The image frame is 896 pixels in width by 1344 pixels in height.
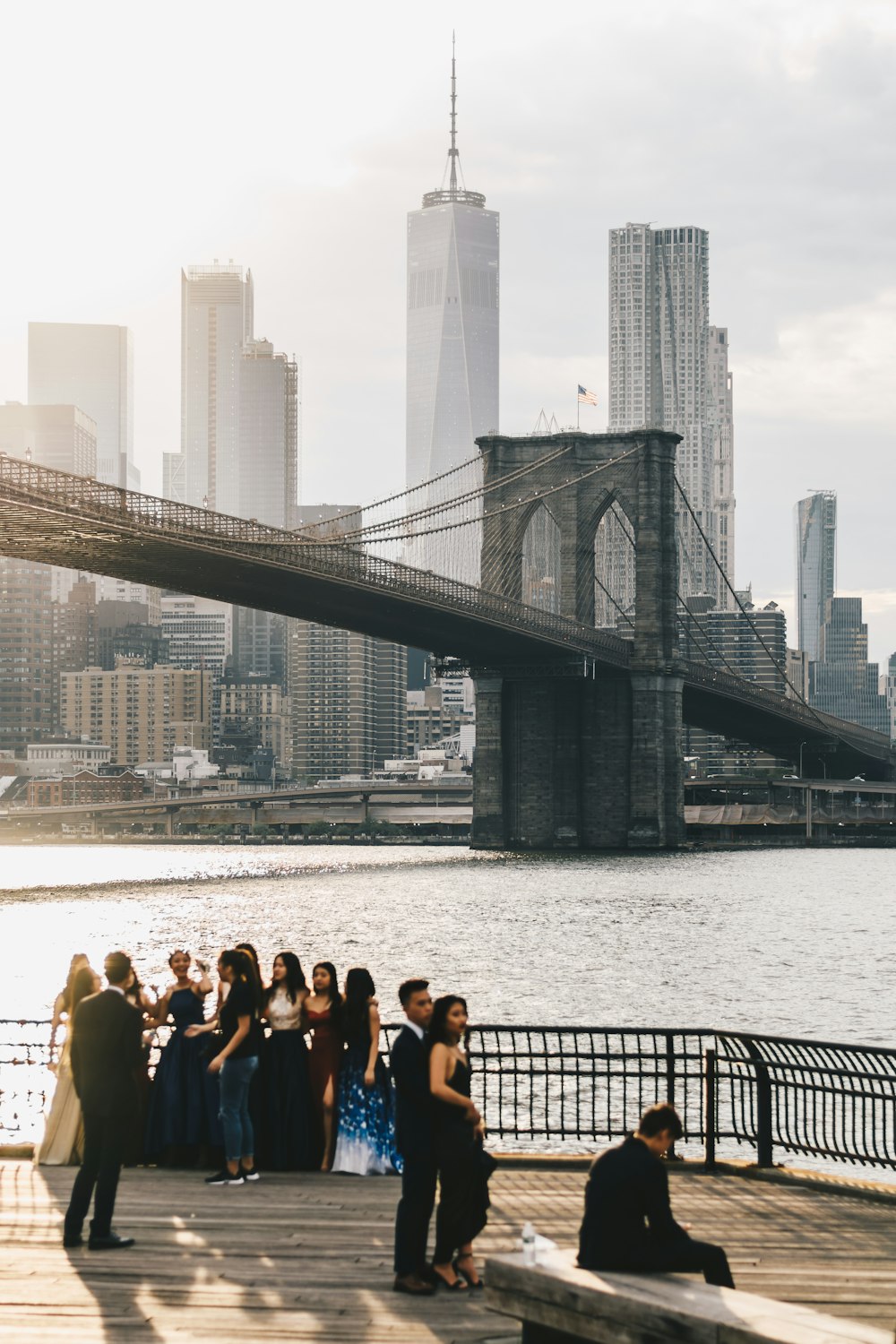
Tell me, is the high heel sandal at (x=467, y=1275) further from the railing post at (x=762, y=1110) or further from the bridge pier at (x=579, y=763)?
the bridge pier at (x=579, y=763)

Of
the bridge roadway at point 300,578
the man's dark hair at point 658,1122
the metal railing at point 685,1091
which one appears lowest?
the metal railing at point 685,1091

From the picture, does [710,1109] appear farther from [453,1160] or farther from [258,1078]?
[453,1160]

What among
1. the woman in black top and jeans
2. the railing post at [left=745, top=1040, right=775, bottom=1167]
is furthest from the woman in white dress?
the railing post at [left=745, top=1040, right=775, bottom=1167]

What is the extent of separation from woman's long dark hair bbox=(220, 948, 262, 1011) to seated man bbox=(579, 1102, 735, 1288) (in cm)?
386

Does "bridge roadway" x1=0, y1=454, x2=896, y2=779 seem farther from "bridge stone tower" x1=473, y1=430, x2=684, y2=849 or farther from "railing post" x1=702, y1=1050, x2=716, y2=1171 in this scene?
"railing post" x1=702, y1=1050, x2=716, y2=1171

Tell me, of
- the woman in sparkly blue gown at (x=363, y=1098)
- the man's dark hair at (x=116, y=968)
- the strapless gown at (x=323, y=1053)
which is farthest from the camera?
the strapless gown at (x=323, y=1053)

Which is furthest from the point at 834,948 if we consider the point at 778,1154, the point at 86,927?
the point at 778,1154

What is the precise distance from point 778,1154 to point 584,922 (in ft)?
115

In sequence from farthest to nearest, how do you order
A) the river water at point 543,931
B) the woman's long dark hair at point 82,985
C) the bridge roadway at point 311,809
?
1. the bridge roadway at point 311,809
2. the river water at point 543,931
3. the woman's long dark hair at point 82,985

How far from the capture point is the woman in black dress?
31.1 ft

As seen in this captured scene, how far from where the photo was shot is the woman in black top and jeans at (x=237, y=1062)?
1173 centimetres

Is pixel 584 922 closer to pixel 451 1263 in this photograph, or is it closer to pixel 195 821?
pixel 451 1263

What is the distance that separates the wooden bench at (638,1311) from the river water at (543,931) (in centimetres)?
2288

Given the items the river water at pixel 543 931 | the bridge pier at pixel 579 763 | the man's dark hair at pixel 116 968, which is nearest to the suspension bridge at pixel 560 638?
the bridge pier at pixel 579 763
